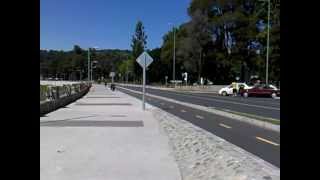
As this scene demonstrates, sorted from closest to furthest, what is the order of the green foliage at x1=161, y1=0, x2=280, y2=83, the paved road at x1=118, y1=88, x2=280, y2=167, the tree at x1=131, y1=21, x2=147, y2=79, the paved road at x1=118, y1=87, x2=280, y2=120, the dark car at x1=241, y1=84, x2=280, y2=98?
the paved road at x1=118, y1=88, x2=280, y2=167
the paved road at x1=118, y1=87, x2=280, y2=120
the dark car at x1=241, y1=84, x2=280, y2=98
the green foliage at x1=161, y1=0, x2=280, y2=83
the tree at x1=131, y1=21, x2=147, y2=79

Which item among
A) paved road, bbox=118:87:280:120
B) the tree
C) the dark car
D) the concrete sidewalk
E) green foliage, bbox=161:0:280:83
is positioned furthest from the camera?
the tree

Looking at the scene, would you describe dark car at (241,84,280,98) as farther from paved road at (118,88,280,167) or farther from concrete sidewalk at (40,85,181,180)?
concrete sidewalk at (40,85,181,180)

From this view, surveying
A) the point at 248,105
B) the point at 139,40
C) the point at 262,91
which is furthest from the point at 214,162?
the point at 139,40

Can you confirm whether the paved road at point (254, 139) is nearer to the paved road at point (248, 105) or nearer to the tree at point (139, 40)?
the paved road at point (248, 105)

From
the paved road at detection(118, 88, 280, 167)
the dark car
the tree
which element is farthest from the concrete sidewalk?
the tree

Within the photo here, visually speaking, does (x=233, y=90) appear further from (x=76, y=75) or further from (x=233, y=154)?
(x=76, y=75)

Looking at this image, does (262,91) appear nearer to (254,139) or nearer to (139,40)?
(254,139)

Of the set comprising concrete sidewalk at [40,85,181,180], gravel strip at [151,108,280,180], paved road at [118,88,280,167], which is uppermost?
gravel strip at [151,108,280,180]

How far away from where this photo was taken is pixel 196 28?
10625 centimetres

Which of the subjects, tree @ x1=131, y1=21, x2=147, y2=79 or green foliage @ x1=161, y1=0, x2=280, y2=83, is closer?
green foliage @ x1=161, y1=0, x2=280, y2=83

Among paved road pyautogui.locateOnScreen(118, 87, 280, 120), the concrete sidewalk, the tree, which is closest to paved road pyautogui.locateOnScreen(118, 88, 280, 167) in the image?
the concrete sidewalk

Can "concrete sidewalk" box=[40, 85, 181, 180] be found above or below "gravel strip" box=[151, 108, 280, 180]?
below
